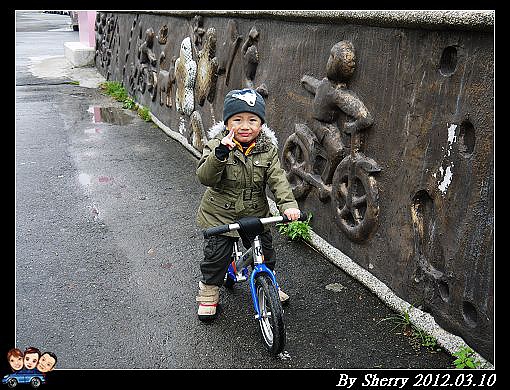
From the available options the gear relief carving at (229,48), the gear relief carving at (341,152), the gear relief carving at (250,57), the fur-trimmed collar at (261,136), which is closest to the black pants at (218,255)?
the fur-trimmed collar at (261,136)

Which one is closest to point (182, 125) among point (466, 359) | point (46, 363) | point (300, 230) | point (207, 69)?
point (207, 69)

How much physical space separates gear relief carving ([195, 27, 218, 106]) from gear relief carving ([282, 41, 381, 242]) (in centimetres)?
191

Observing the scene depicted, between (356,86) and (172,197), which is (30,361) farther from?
(172,197)

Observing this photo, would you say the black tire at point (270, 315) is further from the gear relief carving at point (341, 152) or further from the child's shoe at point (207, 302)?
the gear relief carving at point (341, 152)

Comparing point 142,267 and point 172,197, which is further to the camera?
point 172,197

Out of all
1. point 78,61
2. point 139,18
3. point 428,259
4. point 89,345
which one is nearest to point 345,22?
point 428,259

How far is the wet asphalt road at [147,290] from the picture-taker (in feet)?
10.3

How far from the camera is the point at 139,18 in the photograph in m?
8.87

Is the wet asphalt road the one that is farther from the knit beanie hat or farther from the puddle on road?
the puddle on road

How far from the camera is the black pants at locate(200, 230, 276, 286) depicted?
11.0 ft

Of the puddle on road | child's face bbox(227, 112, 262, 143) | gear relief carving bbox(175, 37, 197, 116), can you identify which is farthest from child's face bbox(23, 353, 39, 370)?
the puddle on road

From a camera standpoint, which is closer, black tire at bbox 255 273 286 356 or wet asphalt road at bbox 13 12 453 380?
black tire at bbox 255 273 286 356

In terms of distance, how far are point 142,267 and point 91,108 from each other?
6.30m

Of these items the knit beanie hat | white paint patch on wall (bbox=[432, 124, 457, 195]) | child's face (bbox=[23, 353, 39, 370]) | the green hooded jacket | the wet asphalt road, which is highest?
the knit beanie hat
